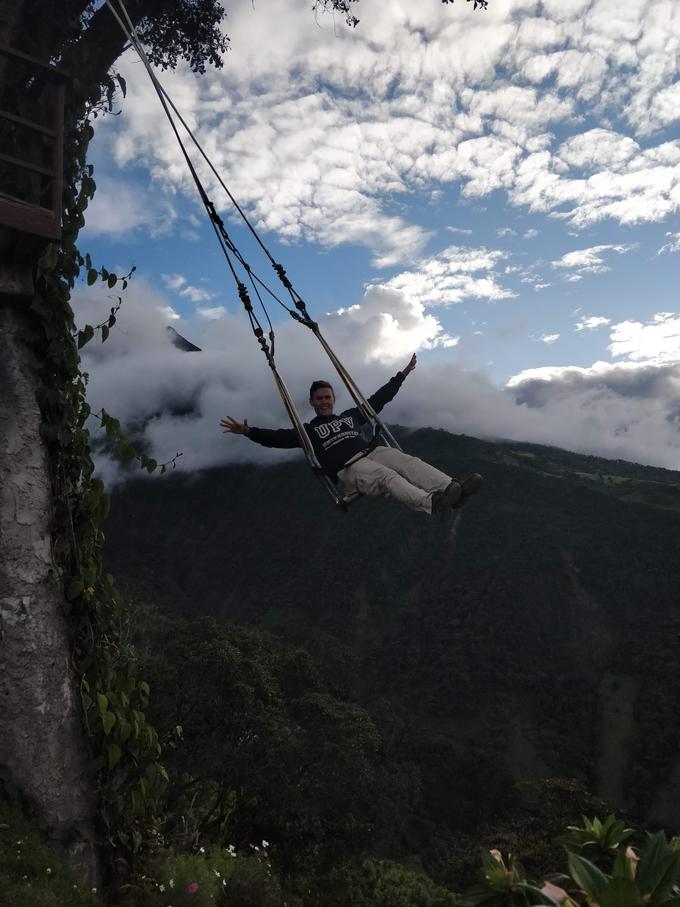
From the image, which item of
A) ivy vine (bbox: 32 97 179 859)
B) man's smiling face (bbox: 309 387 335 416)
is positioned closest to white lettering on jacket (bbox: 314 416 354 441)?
man's smiling face (bbox: 309 387 335 416)

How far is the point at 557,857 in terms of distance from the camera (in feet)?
62.8

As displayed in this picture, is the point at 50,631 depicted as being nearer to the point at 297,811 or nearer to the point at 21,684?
the point at 21,684

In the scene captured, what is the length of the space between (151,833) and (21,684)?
1.55m

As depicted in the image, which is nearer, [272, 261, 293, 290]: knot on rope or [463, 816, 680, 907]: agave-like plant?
[463, 816, 680, 907]: agave-like plant

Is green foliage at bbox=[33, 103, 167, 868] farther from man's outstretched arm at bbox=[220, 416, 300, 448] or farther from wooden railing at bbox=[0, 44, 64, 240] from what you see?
man's outstretched arm at bbox=[220, 416, 300, 448]

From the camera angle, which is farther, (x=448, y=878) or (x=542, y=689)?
(x=542, y=689)

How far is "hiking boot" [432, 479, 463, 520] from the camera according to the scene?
489cm

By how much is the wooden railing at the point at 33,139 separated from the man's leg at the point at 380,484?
9.80 feet

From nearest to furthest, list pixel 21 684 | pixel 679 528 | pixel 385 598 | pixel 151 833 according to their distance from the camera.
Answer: pixel 21 684 < pixel 151 833 < pixel 679 528 < pixel 385 598

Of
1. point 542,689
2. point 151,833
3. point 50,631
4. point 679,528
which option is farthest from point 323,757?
point 679,528

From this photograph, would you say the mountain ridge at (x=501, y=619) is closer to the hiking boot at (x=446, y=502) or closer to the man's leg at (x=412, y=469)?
the man's leg at (x=412, y=469)

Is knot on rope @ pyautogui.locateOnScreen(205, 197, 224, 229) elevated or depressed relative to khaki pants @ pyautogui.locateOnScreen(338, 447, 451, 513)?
elevated

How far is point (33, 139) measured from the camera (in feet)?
13.0

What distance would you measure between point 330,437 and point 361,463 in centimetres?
38
